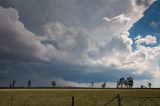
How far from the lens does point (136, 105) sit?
36.3 m

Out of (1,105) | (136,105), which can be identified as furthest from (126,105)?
(1,105)

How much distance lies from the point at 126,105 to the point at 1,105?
17.3 m

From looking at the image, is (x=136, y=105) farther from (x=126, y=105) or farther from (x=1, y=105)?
(x=1, y=105)

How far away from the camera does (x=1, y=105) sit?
34.2 m

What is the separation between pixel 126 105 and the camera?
3619cm

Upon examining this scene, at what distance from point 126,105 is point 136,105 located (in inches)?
57.7

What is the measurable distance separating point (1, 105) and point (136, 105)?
61.5 ft
